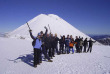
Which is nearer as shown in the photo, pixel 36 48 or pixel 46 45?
pixel 36 48

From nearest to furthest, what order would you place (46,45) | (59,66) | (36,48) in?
(59,66) < (36,48) < (46,45)

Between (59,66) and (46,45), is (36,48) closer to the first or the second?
(46,45)

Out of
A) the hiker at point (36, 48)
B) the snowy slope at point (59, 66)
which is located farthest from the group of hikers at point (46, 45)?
the snowy slope at point (59, 66)

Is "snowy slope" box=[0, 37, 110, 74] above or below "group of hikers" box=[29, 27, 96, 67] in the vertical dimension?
below

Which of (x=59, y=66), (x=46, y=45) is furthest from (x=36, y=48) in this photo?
(x=59, y=66)

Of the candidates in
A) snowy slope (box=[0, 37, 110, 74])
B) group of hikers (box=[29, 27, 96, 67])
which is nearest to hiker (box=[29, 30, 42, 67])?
group of hikers (box=[29, 27, 96, 67])

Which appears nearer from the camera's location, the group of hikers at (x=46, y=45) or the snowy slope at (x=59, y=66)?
the snowy slope at (x=59, y=66)

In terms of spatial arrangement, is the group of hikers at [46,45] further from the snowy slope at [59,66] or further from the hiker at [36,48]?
the snowy slope at [59,66]

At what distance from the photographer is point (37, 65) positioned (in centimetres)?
699

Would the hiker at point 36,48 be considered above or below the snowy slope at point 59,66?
above

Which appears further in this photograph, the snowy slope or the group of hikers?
the group of hikers

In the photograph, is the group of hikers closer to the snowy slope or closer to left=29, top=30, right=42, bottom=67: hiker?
left=29, top=30, right=42, bottom=67: hiker

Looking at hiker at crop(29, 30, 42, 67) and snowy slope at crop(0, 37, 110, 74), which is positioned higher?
hiker at crop(29, 30, 42, 67)

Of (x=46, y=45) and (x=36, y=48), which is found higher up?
(x=46, y=45)
